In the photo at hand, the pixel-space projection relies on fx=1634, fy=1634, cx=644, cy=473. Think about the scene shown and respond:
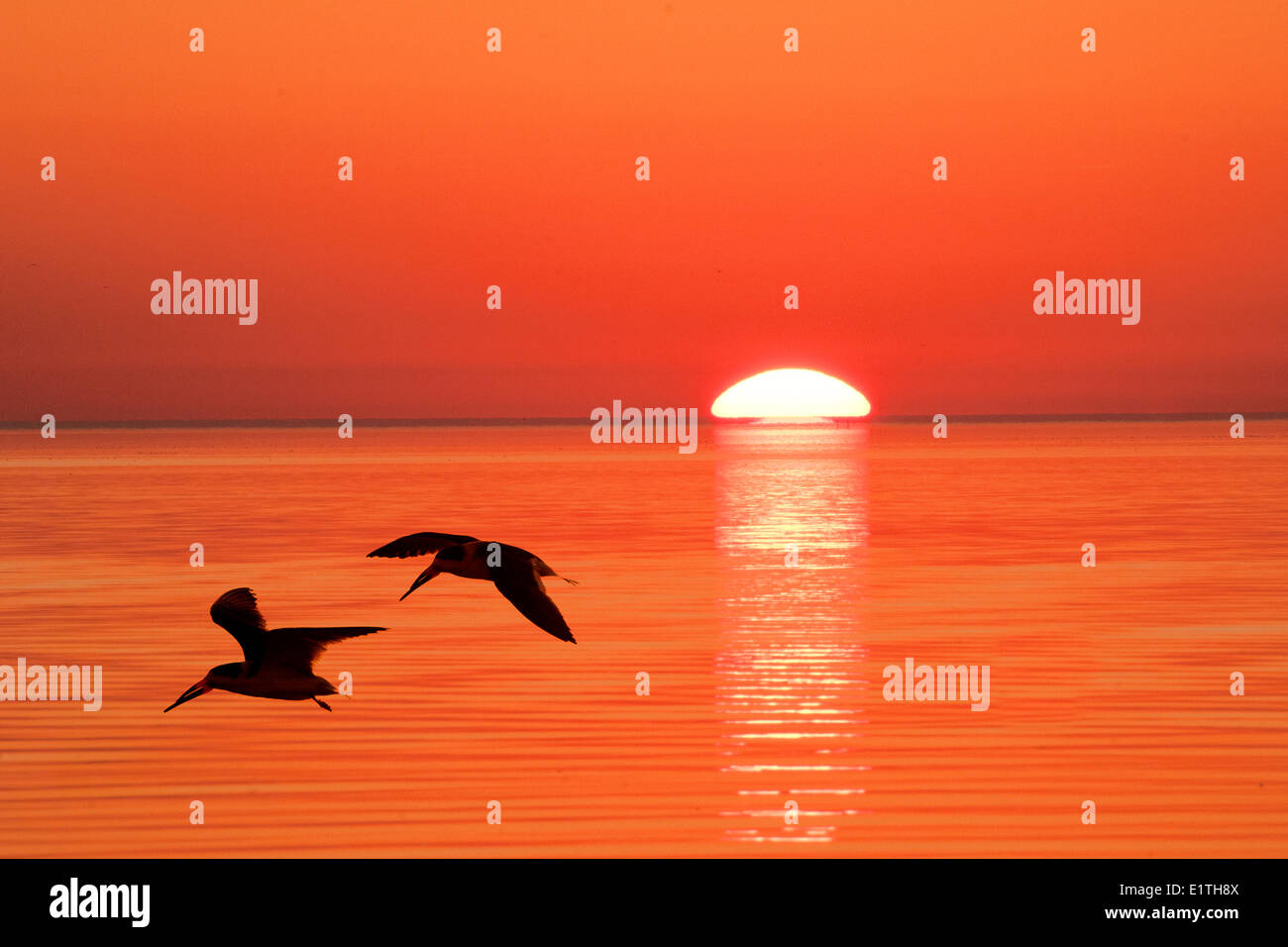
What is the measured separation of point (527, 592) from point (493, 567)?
32 centimetres

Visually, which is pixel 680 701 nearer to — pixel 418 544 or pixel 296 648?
pixel 418 544

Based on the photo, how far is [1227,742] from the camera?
40.2 ft

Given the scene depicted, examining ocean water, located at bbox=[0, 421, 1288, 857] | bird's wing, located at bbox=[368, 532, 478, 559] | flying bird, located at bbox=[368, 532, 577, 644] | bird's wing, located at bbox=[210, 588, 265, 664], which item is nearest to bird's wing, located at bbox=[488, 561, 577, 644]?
flying bird, located at bbox=[368, 532, 577, 644]

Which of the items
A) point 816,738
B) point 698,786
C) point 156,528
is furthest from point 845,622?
point 156,528

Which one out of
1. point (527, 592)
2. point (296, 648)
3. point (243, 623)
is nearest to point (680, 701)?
point (527, 592)

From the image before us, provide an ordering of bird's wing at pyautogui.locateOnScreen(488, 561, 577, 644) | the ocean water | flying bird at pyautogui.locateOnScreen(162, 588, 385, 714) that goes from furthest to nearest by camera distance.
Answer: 1. bird's wing at pyautogui.locateOnScreen(488, 561, 577, 644)
2. flying bird at pyautogui.locateOnScreen(162, 588, 385, 714)
3. the ocean water

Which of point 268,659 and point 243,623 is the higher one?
point 243,623

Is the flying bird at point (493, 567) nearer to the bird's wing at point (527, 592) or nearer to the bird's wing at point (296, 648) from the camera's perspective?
the bird's wing at point (527, 592)

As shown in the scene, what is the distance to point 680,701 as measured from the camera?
14094mm

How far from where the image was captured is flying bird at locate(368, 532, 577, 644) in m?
12.0

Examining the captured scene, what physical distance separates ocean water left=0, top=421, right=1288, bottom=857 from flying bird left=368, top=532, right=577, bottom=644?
106cm

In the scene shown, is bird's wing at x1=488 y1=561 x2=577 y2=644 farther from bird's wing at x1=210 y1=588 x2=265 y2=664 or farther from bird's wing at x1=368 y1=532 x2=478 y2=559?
bird's wing at x1=210 y1=588 x2=265 y2=664

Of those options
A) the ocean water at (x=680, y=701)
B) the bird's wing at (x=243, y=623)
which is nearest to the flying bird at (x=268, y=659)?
the bird's wing at (x=243, y=623)

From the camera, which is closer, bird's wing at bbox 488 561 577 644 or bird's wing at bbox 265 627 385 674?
bird's wing at bbox 265 627 385 674
